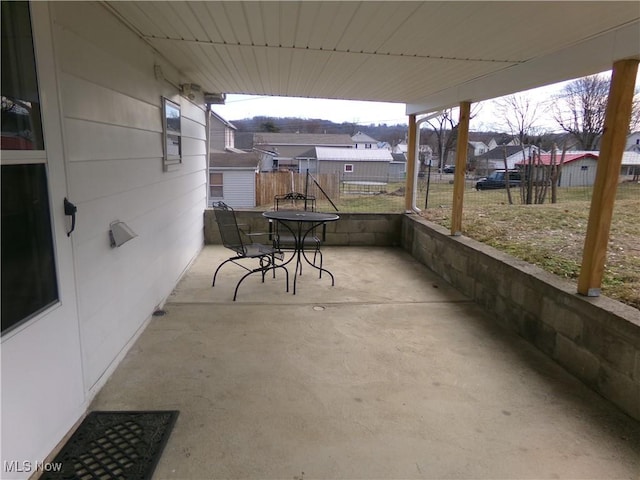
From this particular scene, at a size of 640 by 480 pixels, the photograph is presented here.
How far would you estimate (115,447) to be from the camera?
5.72 ft

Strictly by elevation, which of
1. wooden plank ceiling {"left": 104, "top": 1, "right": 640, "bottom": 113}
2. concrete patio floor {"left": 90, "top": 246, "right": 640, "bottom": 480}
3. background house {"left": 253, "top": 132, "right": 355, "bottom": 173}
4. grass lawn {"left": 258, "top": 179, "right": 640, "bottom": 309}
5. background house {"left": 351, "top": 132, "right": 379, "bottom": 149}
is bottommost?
concrete patio floor {"left": 90, "top": 246, "right": 640, "bottom": 480}

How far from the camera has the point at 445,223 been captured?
532 cm

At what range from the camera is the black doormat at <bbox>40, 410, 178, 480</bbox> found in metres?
1.60

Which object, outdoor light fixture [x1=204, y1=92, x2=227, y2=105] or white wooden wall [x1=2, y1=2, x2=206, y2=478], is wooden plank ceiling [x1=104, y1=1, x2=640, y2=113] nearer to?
white wooden wall [x1=2, y1=2, x2=206, y2=478]

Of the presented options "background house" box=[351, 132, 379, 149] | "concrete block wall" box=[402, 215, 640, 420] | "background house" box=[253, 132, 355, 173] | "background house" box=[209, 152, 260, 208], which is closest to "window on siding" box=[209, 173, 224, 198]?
"background house" box=[209, 152, 260, 208]

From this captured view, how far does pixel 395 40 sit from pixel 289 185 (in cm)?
603

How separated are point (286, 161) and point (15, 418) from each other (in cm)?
2518

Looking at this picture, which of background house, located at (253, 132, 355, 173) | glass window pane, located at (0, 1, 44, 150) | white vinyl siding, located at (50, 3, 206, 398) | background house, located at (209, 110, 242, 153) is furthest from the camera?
background house, located at (253, 132, 355, 173)

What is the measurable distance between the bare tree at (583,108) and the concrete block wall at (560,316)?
9.11m

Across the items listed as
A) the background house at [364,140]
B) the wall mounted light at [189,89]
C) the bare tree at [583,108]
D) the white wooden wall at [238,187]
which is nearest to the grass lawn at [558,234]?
the wall mounted light at [189,89]

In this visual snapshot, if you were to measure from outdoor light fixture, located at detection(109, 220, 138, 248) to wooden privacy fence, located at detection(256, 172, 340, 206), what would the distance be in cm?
592

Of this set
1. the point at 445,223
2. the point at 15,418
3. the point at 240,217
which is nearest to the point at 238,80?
the point at 240,217

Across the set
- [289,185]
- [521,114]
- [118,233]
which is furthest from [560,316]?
[521,114]

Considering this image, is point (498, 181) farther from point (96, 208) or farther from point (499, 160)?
point (96, 208)
